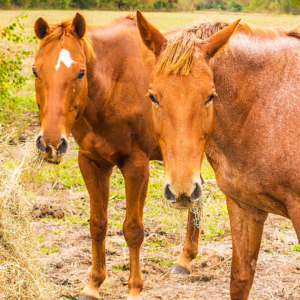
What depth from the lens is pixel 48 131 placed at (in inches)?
106

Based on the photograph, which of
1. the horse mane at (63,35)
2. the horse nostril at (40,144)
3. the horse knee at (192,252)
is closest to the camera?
the horse nostril at (40,144)

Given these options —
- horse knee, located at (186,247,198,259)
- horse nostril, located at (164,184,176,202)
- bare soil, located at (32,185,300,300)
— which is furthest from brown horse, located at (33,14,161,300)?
horse nostril, located at (164,184,176,202)

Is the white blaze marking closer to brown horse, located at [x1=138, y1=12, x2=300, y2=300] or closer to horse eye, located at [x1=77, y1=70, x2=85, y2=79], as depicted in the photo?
horse eye, located at [x1=77, y1=70, x2=85, y2=79]

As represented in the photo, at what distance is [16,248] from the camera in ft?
9.45

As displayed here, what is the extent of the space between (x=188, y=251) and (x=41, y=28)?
268 cm

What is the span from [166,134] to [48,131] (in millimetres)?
1010

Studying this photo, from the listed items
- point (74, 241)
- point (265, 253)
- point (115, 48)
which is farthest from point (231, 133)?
point (74, 241)

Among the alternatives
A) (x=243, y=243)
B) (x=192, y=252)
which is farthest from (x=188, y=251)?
(x=243, y=243)

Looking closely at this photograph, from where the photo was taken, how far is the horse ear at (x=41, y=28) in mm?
2914

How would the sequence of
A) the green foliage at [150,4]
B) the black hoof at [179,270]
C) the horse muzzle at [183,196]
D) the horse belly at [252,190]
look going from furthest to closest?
1. the green foliage at [150,4]
2. the black hoof at [179,270]
3. the horse belly at [252,190]
4. the horse muzzle at [183,196]

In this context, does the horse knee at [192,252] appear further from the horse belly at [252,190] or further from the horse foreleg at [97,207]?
the horse belly at [252,190]

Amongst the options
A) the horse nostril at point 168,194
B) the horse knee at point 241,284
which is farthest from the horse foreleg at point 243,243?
the horse nostril at point 168,194

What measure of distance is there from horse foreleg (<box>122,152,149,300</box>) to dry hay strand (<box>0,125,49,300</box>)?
821mm

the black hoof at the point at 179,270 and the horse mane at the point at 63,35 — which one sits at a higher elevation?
the horse mane at the point at 63,35
